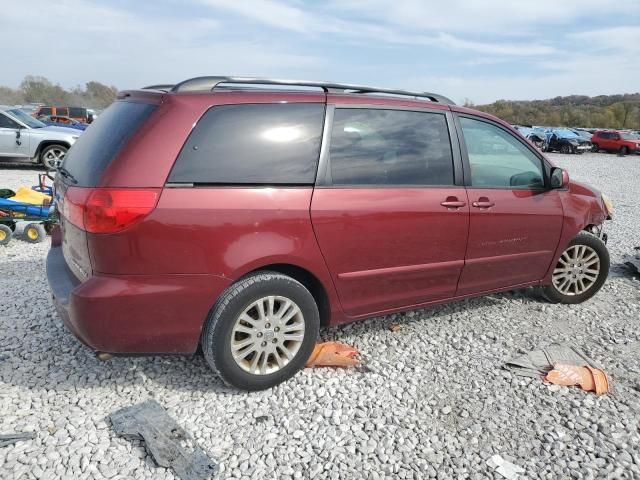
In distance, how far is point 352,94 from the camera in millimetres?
3352

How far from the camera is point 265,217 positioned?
2830 millimetres

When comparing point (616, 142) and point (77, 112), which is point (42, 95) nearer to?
point (77, 112)

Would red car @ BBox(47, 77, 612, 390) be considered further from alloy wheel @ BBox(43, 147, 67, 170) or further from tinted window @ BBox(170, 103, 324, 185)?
alloy wheel @ BBox(43, 147, 67, 170)

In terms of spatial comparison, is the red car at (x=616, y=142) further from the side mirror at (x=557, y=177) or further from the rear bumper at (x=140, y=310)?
the rear bumper at (x=140, y=310)

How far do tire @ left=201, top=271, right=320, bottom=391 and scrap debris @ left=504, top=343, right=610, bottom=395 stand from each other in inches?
58.6

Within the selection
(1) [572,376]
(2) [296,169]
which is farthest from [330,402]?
(1) [572,376]

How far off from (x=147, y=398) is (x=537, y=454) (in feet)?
7.18

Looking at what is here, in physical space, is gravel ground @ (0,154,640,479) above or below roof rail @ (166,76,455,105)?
below

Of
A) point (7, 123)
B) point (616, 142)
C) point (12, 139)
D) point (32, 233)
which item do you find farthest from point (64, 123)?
point (616, 142)

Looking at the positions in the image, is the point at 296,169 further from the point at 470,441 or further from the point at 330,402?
the point at 470,441

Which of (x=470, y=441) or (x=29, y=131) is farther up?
(x=29, y=131)

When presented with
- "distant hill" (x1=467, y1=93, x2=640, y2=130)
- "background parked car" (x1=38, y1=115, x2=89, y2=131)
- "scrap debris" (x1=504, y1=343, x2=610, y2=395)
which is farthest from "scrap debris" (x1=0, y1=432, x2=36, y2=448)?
"distant hill" (x1=467, y1=93, x2=640, y2=130)

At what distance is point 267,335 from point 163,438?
2.62 ft

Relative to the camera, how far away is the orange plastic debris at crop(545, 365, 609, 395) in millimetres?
3235
